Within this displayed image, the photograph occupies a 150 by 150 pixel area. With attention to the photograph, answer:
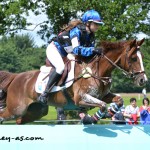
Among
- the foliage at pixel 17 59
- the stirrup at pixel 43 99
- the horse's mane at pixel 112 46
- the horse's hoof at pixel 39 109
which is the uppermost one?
the horse's mane at pixel 112 46

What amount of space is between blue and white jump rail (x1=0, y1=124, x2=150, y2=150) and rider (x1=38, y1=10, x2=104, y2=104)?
3.93 feet

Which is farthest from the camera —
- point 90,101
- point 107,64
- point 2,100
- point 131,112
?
point 131,112

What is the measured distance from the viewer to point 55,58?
7.03m

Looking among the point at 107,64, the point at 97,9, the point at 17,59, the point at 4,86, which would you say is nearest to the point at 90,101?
the point at 107,64

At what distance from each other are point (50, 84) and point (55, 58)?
424 millimetres

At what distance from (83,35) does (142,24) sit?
1198 cm

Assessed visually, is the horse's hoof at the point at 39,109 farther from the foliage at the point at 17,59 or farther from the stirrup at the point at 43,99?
the foliage at the point at 17,59

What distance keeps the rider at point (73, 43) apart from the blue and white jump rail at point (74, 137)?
1.20 m

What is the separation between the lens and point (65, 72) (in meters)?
6.98

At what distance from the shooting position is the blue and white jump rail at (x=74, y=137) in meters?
5.61

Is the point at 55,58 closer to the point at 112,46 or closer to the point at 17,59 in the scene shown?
the point at 112,46

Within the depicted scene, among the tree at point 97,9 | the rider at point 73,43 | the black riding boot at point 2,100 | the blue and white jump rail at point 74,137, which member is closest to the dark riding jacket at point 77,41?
the rider at point 73,43

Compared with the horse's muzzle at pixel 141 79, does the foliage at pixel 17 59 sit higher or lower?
lower

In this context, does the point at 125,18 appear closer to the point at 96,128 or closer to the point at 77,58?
the point at 77,58
